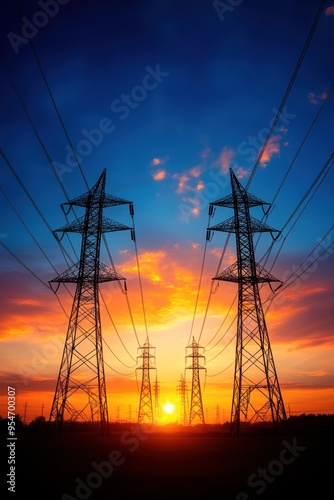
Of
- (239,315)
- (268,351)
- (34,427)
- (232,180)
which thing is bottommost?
(34,427)

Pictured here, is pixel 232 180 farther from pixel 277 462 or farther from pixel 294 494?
pixel 294 494

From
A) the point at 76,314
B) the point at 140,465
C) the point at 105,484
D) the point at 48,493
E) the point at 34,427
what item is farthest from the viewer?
the point at 34,427

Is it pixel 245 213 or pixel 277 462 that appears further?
pixel 245 213

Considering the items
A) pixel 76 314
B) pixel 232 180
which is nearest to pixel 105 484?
pixel 76 314

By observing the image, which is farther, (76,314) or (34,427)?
(34,427)

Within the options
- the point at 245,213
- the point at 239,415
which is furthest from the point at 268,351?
the point at 245,213

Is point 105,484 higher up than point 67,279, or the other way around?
point 67,279

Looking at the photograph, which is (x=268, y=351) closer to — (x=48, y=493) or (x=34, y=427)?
(x=48, y=493)

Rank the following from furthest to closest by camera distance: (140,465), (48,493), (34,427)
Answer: (34,427) < (140,465) < (48,493)

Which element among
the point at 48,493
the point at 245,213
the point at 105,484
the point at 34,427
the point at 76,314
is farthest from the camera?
the point at 34,427
